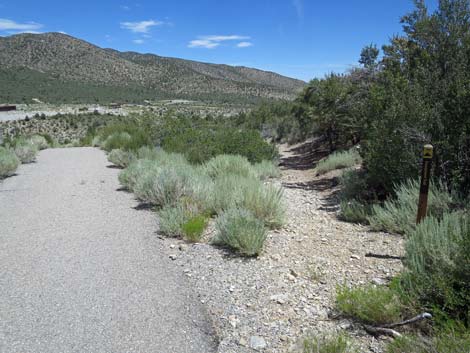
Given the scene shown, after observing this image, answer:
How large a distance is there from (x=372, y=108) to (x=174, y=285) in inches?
263

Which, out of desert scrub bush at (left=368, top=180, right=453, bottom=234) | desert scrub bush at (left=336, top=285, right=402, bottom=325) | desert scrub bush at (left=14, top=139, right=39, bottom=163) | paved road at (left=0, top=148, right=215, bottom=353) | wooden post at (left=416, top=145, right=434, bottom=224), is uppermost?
wooden post at (left=416, top=145, right=434, bottom=224)

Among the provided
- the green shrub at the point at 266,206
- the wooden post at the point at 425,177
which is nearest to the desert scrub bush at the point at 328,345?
the wooden post at the point at 425,177

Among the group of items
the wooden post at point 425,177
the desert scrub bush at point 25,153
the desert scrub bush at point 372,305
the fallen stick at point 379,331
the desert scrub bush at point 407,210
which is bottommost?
the desert scrub bush at point 25,153

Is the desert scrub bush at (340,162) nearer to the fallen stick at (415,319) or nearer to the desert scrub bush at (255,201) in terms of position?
the desert scrub bush at (255,201)

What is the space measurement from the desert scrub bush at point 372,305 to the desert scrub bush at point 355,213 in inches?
140

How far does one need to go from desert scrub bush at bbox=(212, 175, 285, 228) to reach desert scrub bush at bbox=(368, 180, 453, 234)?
1582 mm

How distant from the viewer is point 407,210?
21.3ft

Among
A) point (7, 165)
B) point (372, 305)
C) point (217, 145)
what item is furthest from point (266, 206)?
point (7, 165)

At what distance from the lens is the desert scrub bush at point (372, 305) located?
3686mm

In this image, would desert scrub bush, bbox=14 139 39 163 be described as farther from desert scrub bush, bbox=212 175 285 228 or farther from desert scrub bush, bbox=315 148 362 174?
desert scrub bush, bbox=315 148 362 174

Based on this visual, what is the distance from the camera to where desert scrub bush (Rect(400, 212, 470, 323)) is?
3434mm

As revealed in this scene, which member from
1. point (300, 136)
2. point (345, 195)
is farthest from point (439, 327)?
point (300, 136)

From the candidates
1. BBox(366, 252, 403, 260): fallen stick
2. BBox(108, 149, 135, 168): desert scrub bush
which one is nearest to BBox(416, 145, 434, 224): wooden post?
BBox(366, 252, 403, 260): fallen stick

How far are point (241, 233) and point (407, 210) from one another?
9.03 ft
